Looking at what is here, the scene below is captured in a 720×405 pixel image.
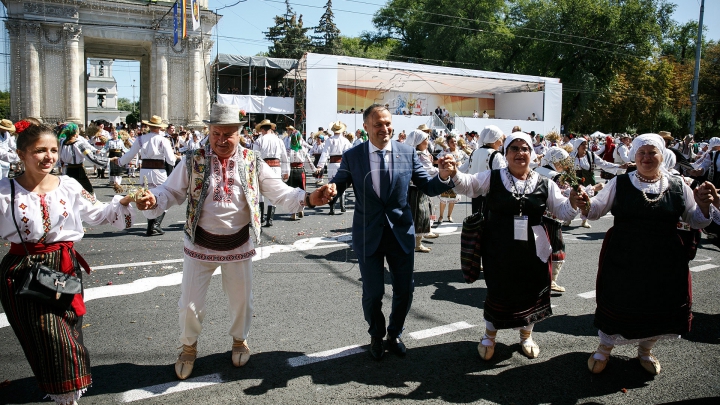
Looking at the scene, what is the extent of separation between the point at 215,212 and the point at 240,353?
117 centimetres

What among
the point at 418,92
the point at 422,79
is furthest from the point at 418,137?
the point at 418,92

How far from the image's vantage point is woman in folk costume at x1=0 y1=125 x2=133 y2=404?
3035 mm

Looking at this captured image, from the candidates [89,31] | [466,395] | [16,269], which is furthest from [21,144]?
[89,31]

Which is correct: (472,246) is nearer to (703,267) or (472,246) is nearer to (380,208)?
(380,208)

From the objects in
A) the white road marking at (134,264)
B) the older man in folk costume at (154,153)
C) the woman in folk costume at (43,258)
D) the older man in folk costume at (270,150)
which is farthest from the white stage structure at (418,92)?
the woman in folk costume at (43,258)

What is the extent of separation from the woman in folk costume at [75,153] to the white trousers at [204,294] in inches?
280

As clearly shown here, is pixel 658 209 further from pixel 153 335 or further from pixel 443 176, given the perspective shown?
pixel 153 335

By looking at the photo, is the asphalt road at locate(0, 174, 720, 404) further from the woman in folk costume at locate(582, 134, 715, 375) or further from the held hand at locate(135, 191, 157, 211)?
the held hand at locate(135, 191, 157, 211)

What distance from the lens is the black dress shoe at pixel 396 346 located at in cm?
426

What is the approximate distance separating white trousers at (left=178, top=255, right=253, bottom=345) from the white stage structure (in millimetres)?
21228

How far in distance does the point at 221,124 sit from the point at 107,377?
2112mm

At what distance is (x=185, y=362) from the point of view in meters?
3.85

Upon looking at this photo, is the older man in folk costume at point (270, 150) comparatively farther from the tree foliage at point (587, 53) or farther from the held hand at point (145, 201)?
the tree foliage at point (587, 53)

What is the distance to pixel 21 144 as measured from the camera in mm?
3156
